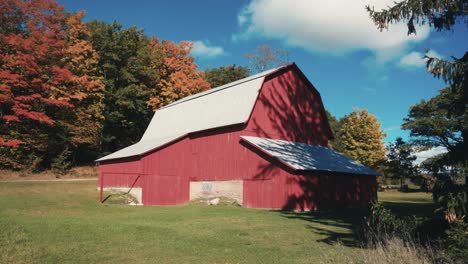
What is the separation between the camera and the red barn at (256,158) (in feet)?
67.7

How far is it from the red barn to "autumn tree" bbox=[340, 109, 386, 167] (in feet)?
99.5

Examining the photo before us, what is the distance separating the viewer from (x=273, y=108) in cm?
2509

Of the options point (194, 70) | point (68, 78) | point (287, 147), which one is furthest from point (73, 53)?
point (287, 147)

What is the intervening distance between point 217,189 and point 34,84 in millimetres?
23122

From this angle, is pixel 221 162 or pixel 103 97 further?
pixel 103 97

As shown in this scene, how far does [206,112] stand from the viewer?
28.0 meters

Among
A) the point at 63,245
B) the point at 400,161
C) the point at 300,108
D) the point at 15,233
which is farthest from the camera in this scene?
the point at 400,161

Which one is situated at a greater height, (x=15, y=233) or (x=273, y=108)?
(x=273, y=108)

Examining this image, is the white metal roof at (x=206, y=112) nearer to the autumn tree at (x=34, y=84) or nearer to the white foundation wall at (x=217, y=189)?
the white foundation wall at (x=217, y=189)

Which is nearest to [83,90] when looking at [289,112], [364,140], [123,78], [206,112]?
[123,78]

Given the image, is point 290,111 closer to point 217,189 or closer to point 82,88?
point 217,189

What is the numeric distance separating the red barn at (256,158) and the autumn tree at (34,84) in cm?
1091

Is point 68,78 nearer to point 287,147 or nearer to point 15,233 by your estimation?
→ point 287,147

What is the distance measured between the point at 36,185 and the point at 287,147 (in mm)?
19716
